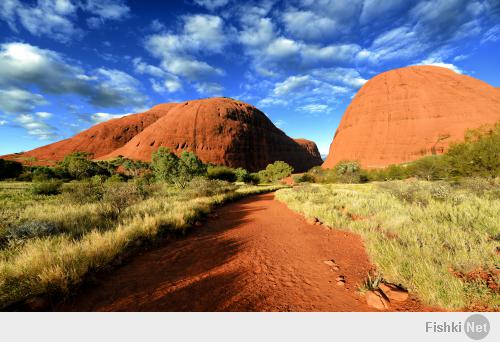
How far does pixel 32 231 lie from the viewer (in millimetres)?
5457

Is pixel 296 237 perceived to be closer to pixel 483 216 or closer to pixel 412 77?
pixel 483 216

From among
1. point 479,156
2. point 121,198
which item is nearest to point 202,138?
point 121,198

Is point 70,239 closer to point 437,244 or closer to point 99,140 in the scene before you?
point 437,244

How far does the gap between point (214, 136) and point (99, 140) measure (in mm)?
50790

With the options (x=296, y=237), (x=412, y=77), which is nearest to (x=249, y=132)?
(x=412, y=77)

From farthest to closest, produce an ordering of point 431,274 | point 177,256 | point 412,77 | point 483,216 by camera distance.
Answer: point 412,77, point 483,216, point 177,256, point 431,274

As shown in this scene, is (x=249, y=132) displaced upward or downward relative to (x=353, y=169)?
upward

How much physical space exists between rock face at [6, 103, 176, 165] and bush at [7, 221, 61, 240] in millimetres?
82004

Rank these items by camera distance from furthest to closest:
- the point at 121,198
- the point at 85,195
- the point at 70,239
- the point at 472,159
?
1. the point at 472,159
2. the point at 85,195
3. the point at 121,198
4. the point at 70,239

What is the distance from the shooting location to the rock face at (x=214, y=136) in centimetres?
6125

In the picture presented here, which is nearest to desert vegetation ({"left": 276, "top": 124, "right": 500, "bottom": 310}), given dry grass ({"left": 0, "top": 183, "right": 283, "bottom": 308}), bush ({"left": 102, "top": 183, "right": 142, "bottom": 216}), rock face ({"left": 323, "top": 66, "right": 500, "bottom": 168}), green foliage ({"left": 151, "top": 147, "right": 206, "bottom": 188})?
dry grass ({"left": 0, "top": 183, "right": 283, "bottom": 308})

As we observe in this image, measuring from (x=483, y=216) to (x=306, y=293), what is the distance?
21.1 feet

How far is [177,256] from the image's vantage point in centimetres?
497

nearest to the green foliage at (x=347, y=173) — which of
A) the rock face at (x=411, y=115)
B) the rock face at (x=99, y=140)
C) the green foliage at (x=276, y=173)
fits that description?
the rock face at (x=411, y=115)
